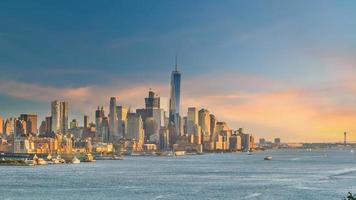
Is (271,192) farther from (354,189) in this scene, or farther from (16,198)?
(16,198)

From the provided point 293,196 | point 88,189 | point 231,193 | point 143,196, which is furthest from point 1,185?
point 293,196

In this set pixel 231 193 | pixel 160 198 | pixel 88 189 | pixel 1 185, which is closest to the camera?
pixel 160 198

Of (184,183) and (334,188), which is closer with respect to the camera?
(334,188)

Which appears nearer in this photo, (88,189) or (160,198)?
(160,198)

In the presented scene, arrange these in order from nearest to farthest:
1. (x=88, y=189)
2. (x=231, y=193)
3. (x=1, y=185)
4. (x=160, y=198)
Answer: (x=160, y=198)
(x=231, y=193)
(x=88, y=189)
(x=1, y=185)

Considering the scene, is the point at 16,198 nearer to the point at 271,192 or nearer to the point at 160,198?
the point at 160,198

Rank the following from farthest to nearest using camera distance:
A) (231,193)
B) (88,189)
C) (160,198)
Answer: (88,189), (231,193), (160,198)

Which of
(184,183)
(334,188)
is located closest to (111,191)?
(184,183)
